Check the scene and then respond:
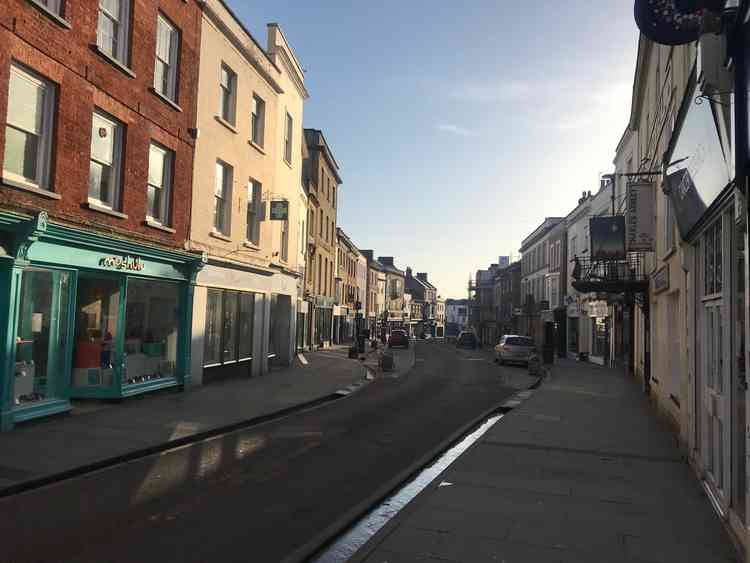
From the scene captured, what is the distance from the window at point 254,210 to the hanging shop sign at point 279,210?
567 mm

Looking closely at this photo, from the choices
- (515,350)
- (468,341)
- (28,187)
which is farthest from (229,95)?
(468,341)

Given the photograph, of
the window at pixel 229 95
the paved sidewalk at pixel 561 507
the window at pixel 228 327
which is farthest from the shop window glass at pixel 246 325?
the paved sidewalk at pixel 561 507

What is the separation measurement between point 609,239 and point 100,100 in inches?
596

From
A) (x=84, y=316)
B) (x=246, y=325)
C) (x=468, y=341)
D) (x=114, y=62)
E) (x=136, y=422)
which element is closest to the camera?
(x=136, y=422)

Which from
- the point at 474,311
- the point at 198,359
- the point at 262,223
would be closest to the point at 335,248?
the point at 262,223

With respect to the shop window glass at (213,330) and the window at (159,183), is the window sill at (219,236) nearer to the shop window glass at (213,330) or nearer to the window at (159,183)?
the shop window glass at (213,330)

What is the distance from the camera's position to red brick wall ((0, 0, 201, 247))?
10.9 metres

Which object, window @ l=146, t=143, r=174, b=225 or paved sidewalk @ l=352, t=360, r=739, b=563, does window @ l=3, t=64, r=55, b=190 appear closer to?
window @ l=146, t=143, r=174, b=225

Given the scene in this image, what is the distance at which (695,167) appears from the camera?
7.35 m

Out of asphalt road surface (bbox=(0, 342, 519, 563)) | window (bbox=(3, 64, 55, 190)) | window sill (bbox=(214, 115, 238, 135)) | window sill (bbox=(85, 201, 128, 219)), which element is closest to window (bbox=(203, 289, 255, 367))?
window sill (bbox=(85, 201, 128, 219))

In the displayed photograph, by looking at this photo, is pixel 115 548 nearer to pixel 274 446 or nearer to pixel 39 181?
pixel 274 446

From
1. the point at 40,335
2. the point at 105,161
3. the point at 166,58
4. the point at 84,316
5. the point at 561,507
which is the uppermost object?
the point at 166,58

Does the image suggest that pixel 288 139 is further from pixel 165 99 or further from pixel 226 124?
pixel 165 99

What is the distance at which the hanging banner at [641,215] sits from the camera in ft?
50.4
